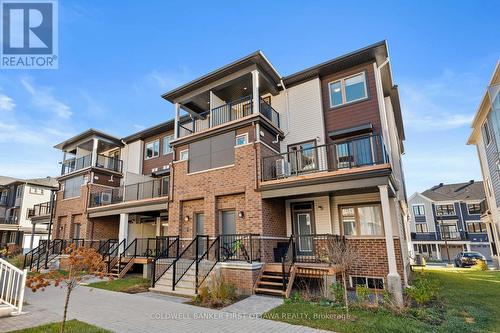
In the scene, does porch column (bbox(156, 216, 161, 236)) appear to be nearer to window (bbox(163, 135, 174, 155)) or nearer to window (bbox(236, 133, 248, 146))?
window (bbox(163, 135, 174, 155))

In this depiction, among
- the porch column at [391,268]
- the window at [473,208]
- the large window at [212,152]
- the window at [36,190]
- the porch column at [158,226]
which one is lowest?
the porch column at [391,268]

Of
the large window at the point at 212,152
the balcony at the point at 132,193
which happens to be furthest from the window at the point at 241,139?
Result: the balcony at the point at 132,193

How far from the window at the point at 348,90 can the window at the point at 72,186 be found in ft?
63.3

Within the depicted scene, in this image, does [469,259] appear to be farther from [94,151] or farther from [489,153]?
[94,151]

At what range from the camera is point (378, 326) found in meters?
5.92

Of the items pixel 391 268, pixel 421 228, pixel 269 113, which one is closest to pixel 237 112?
pixel 269 113

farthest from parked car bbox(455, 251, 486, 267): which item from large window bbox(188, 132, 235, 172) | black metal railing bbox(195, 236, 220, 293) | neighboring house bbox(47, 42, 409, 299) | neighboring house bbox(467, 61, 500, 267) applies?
large window bbox(188, 132, 235, 172)

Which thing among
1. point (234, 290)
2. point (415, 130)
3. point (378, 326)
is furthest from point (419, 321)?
point (415, 130)

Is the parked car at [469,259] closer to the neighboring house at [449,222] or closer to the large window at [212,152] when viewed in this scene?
the neighboring house at [449,222]

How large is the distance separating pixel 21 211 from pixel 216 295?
131 feet

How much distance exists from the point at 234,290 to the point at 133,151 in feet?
52.3

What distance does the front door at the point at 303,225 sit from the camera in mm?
11781

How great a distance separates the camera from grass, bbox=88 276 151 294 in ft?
35.8

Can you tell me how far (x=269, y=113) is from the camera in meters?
13.6
